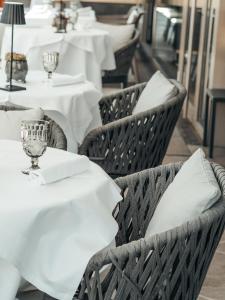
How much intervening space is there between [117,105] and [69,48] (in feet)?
8.31

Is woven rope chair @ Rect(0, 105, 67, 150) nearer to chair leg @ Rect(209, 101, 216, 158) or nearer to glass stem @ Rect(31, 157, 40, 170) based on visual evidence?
glass stem @ Rect(31, 157, 40, 170)

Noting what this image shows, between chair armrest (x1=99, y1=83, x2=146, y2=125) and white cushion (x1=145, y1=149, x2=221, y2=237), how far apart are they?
194cm

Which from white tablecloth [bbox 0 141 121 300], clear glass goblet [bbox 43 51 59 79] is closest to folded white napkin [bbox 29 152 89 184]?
white tablecloth [bbox 0 141 121 300]

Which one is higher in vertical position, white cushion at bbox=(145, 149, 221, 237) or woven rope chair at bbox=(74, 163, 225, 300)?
white cushion at bbox=(145, 149, 221, 237)

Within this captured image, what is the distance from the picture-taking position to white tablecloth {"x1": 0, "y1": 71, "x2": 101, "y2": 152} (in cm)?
442

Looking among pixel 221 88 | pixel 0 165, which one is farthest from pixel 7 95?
pixel 221 88

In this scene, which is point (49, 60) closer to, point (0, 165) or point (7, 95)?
point (7, 95)

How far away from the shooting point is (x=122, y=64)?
28.6 ft

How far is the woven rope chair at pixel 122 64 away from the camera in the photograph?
866 cm

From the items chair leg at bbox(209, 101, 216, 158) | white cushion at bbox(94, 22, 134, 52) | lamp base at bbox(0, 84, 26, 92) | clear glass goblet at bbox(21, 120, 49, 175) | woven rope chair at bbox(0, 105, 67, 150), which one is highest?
clear glass goblet at bbox(21, 120, 49, 175)

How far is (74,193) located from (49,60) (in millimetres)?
2436

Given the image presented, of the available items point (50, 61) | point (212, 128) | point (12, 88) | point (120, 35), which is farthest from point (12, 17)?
point (120, 35)

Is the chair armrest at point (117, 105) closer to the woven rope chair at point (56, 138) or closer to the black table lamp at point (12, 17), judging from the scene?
the black table lamp at point (12, 17)

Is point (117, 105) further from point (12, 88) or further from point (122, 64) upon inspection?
point (122, 64)
